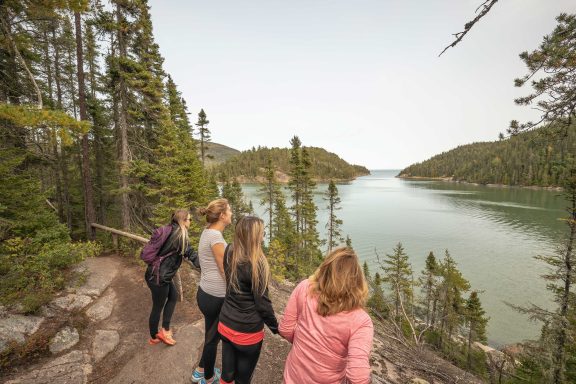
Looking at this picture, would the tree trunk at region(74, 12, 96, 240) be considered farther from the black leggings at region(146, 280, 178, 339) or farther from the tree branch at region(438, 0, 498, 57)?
the tree branch at region(438, 0, 498, 57)

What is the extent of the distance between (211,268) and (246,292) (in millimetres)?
741

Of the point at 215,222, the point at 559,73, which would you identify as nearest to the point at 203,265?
the point at 215,222

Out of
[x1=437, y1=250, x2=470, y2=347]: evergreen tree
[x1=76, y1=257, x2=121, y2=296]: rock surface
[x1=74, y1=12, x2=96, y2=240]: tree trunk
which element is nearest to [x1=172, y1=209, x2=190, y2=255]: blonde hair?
[x1=76, y1=257, x2=121, y2=296]: rock surface

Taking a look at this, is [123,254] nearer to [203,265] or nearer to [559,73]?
[203,265]

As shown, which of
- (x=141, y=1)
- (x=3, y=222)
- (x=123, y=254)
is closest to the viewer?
(x=3, y=222)

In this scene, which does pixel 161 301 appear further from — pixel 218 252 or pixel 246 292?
pixel 246 292

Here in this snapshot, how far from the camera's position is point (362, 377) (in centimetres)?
163

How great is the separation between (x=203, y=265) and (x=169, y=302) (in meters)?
1.71

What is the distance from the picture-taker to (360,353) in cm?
170

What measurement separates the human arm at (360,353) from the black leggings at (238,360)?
1.14 m

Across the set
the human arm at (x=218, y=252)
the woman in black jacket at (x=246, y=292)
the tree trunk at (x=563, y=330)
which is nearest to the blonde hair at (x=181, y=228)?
the human arm at (x=218, y=252)

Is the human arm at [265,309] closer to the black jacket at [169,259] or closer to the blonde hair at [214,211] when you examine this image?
the blonde hair at [214,211]

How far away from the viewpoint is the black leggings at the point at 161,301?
3790 millimetres

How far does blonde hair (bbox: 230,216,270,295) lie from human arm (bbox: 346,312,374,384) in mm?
921
